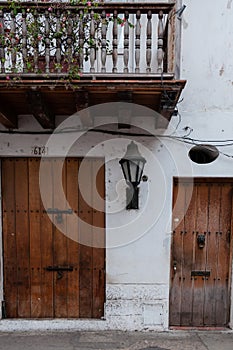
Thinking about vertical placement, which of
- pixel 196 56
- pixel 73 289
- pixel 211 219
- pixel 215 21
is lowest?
pixel 73 289

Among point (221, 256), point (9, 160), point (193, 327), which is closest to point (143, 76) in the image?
point (9, 160)

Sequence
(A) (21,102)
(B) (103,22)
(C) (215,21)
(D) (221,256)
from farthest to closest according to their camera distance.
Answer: (D) (221,256), (C) (215,21), (A) (21,102), (B) (103,22)

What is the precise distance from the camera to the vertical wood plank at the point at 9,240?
3869mm

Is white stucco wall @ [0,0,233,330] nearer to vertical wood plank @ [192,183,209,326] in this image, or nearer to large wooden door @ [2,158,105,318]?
large wooden door @ [2,158,105,318]

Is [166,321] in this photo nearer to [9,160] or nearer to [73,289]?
[73,289]

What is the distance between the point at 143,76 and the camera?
9.44 feet

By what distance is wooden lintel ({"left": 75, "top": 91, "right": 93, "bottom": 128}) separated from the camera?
9.47 feet

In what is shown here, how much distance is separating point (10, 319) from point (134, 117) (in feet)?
10.5

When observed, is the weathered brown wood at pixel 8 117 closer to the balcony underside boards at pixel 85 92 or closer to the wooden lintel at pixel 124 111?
the balcony underside boards at pixel 85 92

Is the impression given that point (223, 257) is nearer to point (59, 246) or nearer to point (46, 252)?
point (59, 246)

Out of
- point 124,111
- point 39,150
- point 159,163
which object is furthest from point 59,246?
point 124,111

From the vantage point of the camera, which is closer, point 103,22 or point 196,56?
point 103,22

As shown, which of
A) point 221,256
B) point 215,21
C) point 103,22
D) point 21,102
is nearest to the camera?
point 103,22

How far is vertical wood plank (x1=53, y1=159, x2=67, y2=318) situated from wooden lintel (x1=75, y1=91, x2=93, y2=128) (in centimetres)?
68
